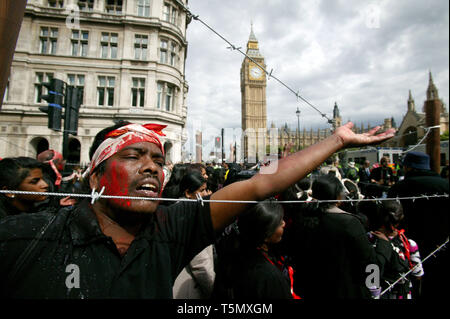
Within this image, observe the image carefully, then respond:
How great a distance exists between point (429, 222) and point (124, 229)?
145 inches

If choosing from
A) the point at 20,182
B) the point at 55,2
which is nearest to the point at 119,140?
the point at 20,182

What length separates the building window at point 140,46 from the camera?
13633 millimetres

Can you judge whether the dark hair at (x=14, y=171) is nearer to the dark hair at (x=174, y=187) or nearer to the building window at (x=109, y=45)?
the dark hair at (x=174, y=187)

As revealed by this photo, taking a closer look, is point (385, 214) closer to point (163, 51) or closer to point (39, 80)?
point (163, 51)

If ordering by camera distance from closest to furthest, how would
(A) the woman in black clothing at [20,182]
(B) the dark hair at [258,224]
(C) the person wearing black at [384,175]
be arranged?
(B) the dark hair at [258,224]
(A) the woman in black clothing at [20,182]
(C) the person wearing black at [384,175]

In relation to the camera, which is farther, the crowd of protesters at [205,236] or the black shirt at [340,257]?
the black shirt at [340,257]

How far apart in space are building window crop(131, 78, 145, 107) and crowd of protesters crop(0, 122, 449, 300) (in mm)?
14508

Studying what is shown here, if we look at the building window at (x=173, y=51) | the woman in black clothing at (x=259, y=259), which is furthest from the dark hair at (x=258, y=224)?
the building window at (x=173, y=51)

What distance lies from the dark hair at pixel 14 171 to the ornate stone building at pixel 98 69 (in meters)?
9.88

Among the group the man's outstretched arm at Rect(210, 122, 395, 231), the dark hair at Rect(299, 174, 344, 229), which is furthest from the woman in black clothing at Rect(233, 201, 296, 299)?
the dark hair at Rect(299, 174, 344, 229)
